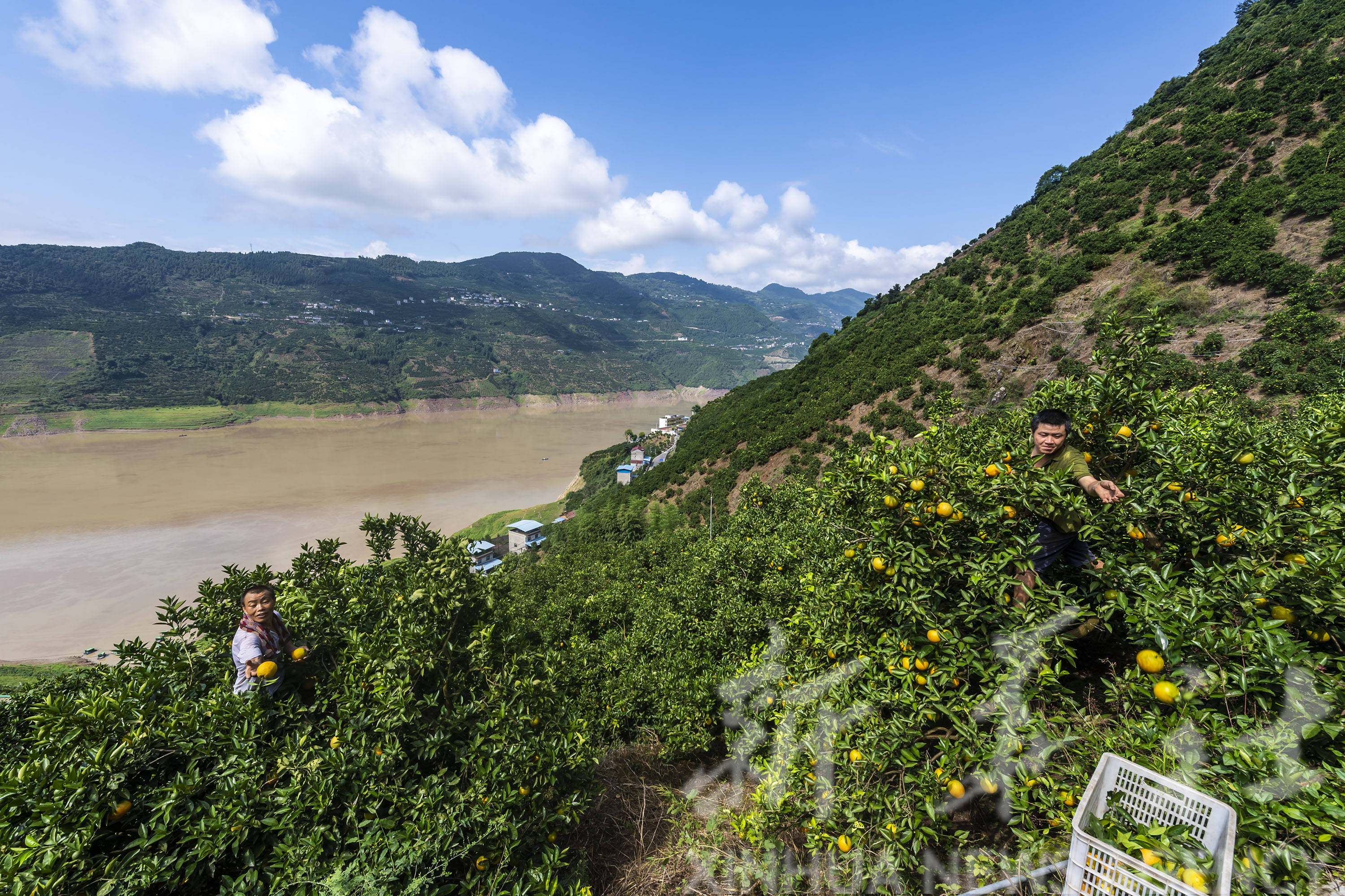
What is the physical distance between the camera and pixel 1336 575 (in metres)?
2.61

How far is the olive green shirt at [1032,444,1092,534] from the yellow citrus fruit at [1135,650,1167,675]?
1018mm

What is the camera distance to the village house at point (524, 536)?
4550 cm

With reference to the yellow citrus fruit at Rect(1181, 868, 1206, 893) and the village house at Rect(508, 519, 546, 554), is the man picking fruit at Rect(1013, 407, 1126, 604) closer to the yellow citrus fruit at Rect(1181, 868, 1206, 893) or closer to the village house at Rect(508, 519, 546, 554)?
the yellow citrus fruit at Rect(1181, 868, 1206, 893)

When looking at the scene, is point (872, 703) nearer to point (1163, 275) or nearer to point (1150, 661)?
point (1150, 661)

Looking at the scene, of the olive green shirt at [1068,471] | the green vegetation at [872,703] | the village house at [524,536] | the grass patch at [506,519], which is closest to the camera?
the green vegetation at [872,703]

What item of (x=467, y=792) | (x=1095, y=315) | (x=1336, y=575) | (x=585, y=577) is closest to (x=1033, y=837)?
(x=1336, y=575)

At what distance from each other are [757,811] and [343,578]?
504 cm

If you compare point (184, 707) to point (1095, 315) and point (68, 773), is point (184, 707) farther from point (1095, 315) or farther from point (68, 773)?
point (1095, 315)

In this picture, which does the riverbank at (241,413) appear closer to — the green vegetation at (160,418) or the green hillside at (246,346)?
the green vegetation at (160,418)

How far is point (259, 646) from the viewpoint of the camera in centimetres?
407

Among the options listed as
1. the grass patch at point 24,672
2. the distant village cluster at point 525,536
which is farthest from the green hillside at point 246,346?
the grass patch at point 24,672

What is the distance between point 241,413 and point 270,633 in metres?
126

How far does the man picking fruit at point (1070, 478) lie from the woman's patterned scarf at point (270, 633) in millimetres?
6186

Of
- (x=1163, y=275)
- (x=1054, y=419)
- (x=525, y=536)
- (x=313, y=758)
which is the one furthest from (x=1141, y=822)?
(x=525, y=536)
